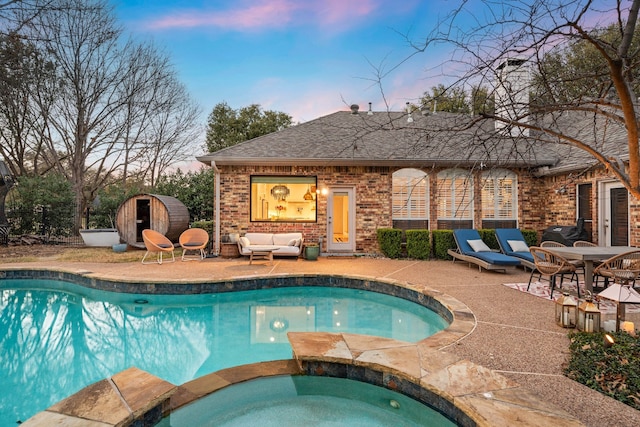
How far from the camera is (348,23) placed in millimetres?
5910

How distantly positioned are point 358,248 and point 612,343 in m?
7.31

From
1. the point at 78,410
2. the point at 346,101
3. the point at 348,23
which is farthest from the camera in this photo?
the point at 348,23

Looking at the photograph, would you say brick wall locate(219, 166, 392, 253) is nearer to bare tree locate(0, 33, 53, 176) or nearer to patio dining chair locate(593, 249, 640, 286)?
patio dining chair locate(593, 249, 640, 286)

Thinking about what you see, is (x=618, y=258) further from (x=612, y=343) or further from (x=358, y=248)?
(x=358, y=248)

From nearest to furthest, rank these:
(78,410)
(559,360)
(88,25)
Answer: (78,410) < (559,360) < (88,25)

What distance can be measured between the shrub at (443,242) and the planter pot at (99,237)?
10.8m

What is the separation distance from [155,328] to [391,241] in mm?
6581

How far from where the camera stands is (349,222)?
10.5 meters

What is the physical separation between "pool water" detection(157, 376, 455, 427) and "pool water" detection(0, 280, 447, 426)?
3.27 feet

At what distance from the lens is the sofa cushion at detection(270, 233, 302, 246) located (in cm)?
984

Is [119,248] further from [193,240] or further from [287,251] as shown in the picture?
[287,251]

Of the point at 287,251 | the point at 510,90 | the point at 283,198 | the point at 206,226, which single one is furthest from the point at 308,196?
the point at 510,90

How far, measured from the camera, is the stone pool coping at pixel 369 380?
7.22 ft

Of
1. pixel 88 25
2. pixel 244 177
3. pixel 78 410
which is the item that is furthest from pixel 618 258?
pixel 88 25
